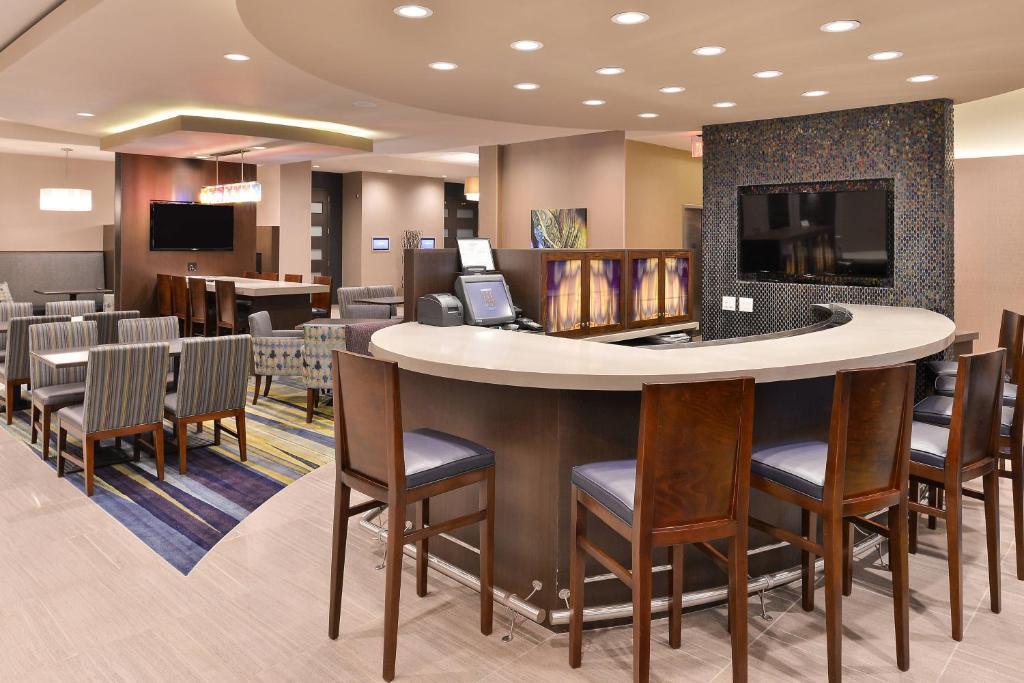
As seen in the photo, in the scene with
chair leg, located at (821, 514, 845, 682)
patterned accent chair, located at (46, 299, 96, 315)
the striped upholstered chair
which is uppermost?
patterned accent chair, located at (46, 299, 96, 315)

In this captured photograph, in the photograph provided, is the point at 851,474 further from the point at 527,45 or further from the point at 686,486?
the point at 527,45

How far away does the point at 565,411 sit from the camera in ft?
9.26

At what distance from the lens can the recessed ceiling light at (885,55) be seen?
12.8ft

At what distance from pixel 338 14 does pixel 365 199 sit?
13315mm

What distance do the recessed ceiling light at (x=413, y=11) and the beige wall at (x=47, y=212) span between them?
40.7ft

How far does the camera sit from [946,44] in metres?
3.76

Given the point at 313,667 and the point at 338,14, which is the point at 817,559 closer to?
the point at 313,667

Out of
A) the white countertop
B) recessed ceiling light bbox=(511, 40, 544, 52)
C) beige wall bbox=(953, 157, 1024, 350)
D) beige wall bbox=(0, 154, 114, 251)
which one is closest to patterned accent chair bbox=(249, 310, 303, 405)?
the white countertop

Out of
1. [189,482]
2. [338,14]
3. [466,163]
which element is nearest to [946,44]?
[338,14]

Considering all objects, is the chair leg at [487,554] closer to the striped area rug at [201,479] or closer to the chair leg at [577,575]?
the chair leg at [577,575]

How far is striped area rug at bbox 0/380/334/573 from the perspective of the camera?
4.01 meters

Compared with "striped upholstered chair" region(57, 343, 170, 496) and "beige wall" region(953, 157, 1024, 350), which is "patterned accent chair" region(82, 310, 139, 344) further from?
"beige wall" region(953, 157, 1024, 350)

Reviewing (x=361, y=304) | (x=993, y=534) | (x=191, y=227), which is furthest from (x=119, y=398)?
(x=191, y=227)

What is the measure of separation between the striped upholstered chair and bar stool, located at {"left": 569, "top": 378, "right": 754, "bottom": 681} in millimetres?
3397
